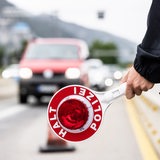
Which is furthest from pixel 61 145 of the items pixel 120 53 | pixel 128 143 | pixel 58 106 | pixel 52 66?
pixel 120 53

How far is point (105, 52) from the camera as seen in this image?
16525 centimetres

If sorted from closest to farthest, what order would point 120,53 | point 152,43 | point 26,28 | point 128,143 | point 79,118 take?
point 152,43 < point 79,118 < point 128,143 < point 120,53 < point 26,28

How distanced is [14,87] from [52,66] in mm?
12282

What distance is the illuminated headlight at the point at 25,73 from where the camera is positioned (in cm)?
1944

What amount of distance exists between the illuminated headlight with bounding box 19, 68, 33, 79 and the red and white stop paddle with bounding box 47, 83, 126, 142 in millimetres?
16982

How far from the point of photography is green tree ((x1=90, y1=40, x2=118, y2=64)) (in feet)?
538

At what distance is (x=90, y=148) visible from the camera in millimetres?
9047

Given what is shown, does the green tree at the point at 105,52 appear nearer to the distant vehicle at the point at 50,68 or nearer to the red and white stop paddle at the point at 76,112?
the distant vehicle at the point at 50,68

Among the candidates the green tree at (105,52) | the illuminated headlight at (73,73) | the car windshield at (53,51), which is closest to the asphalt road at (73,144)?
the illuminated headlight at (73,73)

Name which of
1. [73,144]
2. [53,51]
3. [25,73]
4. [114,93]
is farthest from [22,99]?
[114,93]

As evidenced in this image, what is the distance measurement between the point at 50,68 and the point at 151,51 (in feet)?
55.8

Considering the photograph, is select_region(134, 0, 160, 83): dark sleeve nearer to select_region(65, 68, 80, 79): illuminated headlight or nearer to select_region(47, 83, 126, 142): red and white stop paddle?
select_region(47, 83, 126, 142): red and white stop paddle

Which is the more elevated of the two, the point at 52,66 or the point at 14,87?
the point at 52,66

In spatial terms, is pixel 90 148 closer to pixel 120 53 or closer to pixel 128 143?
pixel 128 143
